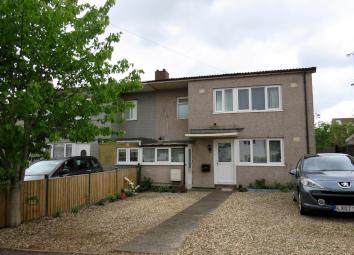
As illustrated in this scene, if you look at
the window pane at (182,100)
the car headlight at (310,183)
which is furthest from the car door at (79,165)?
the car headlight at (310,183)

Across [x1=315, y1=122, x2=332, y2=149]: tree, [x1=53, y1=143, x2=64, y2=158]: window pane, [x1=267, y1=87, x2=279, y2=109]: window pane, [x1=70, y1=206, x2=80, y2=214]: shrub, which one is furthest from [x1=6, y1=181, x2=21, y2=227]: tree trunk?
[x1=315, y1=122, x2=332, y2=149]: tree

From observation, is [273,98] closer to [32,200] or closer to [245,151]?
[245,151]

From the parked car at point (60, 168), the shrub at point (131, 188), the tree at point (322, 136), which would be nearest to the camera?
the parked car at point (60, 168)

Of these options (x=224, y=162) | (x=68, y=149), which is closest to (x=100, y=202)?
(x=224, y=162)

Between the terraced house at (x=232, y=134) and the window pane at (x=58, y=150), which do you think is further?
the window pane at (x=58, y=150)

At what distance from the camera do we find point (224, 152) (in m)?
16.6

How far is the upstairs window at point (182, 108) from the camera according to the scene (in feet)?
61.2

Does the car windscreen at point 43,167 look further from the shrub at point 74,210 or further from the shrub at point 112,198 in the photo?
the shrub at point 112,198

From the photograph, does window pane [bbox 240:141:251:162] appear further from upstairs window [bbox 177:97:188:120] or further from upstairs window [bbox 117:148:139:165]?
upstairs window [bbox 117:148:139:165]

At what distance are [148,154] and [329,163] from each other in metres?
10.1

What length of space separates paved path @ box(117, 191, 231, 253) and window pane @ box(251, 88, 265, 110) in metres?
6.93

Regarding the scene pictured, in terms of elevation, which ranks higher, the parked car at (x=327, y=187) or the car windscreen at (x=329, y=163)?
the car windscreen at (x=329, y=163)

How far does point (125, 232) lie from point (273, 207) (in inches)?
208

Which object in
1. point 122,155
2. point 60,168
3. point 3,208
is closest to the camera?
point 3,208
